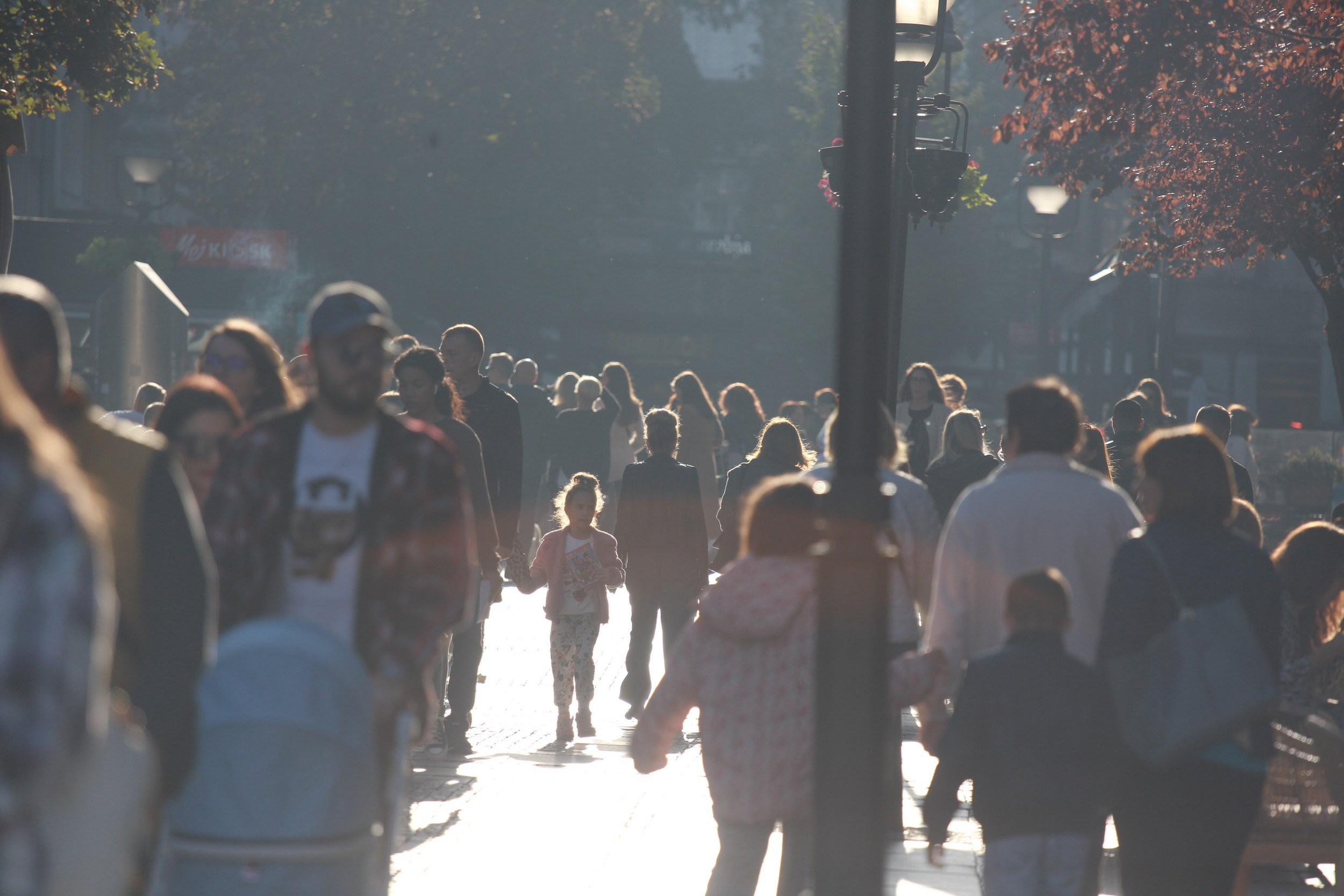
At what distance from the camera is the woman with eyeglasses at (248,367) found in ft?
18.0

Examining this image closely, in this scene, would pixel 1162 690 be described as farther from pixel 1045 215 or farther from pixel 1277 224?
pixel 1045 215

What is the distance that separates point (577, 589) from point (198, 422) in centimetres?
529

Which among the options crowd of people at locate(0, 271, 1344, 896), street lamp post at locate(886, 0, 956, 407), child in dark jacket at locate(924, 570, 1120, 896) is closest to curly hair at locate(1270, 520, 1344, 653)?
crowd of people at locate(0, 271, 1344, 896)

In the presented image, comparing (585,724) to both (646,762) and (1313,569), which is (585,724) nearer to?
(1313,569)

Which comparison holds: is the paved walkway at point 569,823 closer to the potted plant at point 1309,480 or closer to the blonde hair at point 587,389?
the blonde hair at point 587,389

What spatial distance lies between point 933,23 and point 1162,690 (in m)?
6.76

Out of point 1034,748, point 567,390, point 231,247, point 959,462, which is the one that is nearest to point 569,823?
point 1034,748

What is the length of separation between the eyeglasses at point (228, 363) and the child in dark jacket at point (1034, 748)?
251cm

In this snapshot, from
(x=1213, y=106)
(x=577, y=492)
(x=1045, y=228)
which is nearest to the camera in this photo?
(x=577, y=492)

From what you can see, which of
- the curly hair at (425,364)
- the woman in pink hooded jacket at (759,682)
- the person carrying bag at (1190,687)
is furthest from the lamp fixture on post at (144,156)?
the person carrying bag at (1190,687)

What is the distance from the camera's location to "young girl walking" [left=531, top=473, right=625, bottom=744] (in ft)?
32.8

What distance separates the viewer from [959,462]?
34.1ft

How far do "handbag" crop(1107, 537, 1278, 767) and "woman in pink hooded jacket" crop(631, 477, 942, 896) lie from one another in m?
0.70

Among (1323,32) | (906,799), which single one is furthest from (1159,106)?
(906,799)
